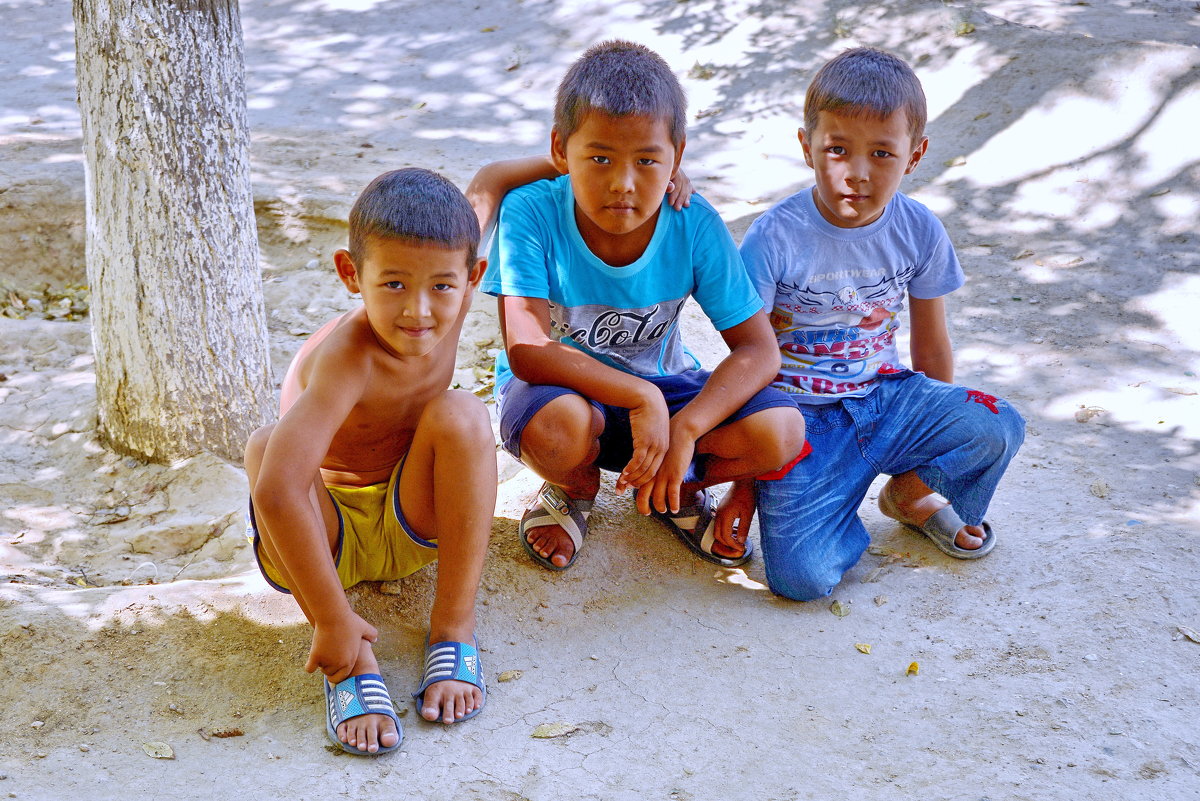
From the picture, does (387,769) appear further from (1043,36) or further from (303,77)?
(303,77)

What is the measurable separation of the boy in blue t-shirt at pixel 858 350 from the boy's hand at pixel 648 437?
46cm

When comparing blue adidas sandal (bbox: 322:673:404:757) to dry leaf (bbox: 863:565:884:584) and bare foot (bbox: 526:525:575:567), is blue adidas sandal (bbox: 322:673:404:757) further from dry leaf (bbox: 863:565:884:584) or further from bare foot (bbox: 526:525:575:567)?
dry leaf (bbox: 863:565:884:584)

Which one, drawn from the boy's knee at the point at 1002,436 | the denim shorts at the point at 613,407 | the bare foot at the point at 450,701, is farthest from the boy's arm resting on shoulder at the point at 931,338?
the bare foot at the point at 450,701

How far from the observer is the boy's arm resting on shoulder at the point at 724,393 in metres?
2.52

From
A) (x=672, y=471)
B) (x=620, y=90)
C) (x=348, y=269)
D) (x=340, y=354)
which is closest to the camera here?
(x=340, y=354)

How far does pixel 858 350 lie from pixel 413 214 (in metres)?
1.41

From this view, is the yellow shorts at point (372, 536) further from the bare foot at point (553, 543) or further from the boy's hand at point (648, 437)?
the boy's hand at point (648, 437)

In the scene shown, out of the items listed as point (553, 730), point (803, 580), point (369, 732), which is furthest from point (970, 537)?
point (369, 732)

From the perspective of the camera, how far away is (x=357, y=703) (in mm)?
2113

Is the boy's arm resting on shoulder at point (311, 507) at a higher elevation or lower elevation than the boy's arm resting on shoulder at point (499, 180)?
lower

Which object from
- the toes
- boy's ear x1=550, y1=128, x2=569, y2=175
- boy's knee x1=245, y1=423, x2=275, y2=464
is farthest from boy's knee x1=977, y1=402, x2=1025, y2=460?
boy's knee x1=245, y1=423, x2=275, y2=464

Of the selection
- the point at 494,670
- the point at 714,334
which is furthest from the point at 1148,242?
the point at 494,670

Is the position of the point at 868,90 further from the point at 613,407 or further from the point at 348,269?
the point at 348,269

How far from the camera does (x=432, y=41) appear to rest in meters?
9.24
